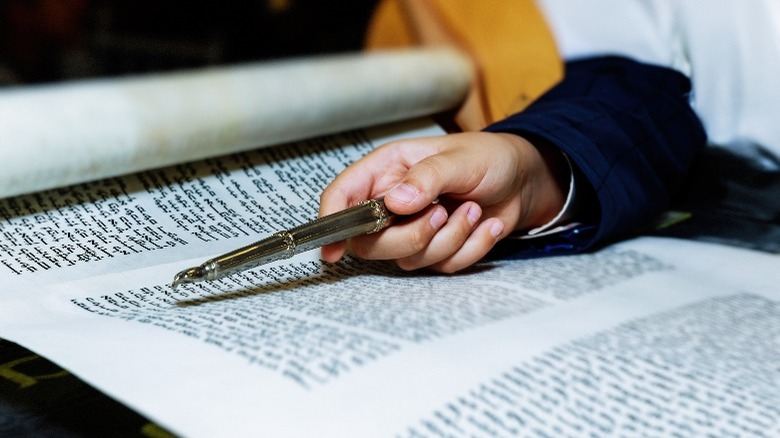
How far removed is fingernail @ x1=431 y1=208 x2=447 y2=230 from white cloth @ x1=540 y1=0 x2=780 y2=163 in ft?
1.09

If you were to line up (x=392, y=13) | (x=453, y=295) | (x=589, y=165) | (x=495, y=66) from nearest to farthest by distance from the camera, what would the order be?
(x=453, y=295)
(x=589, y=165)
(x=495, y=66)
(x=392, y=13)

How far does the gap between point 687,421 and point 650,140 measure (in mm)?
307

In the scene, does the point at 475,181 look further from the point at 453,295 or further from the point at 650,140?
the point at 650,140

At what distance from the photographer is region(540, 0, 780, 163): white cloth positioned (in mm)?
637

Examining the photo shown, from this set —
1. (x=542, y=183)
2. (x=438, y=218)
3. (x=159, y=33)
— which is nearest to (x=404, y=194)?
(x=438, y=218)

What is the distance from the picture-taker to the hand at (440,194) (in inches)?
16.7

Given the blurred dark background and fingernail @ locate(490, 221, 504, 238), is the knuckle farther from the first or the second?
the blurred dark background

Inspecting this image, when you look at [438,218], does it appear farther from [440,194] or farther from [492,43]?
[492,43]

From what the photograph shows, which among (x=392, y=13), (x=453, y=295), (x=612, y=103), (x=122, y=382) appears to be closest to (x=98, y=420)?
(x=122, y=382)

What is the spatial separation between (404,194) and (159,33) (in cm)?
162

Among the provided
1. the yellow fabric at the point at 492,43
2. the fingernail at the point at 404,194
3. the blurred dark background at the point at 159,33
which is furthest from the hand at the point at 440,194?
the blurred dark background at the point at 159,33

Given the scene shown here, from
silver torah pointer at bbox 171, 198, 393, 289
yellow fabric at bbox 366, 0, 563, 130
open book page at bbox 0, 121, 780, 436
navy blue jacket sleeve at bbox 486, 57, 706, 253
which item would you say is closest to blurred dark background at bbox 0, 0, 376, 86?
yellow fabric at bbox 366, 0, 563, 130

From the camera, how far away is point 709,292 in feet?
1.58

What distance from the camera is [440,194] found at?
0.45 metres
